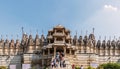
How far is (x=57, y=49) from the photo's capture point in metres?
76.3

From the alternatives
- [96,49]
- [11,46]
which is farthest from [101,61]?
[11,46]

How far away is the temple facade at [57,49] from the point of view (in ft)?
252

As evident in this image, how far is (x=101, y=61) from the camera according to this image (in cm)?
8631

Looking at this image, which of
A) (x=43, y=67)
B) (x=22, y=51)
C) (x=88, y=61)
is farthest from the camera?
(x=22, y=51)

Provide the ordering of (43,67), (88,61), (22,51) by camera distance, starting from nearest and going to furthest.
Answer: (43,67) < (88,61) < (22,51)

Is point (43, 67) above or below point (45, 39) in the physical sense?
below

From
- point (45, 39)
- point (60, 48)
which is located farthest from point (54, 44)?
point (45, 39)

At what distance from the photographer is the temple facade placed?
252ft

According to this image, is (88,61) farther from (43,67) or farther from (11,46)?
(11,46)

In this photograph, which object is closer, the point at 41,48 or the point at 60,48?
the point at 60,48

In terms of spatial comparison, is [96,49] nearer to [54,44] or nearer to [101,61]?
[101,61]

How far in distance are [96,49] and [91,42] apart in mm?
2432

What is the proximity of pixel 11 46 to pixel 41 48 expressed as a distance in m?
9.26

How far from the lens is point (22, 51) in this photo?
86938 mm
